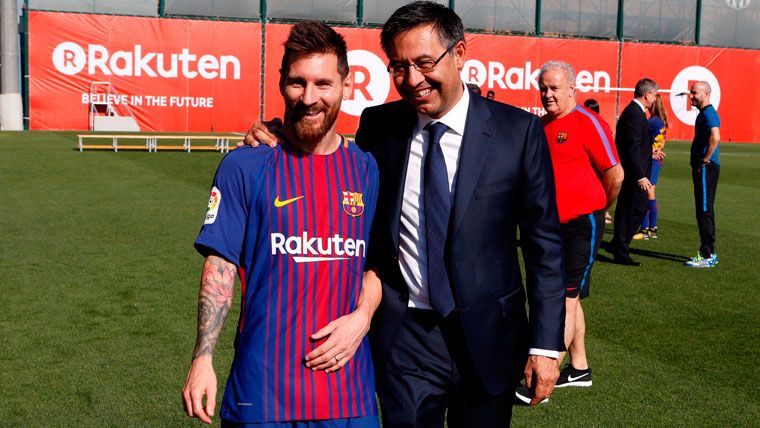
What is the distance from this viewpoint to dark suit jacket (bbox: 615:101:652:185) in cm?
1061

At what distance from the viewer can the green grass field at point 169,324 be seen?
216 inches

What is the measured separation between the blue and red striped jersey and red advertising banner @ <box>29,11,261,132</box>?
31485mm

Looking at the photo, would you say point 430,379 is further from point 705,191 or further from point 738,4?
point 738,4

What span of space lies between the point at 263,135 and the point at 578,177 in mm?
3747

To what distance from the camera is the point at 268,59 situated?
34.7 m

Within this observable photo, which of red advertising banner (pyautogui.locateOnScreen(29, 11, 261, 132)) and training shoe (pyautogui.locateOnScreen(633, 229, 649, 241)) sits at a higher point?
red advertising banner (pyautogui.locateOnScreen(29, 11, 261, 132))

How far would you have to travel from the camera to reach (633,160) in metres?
10.9

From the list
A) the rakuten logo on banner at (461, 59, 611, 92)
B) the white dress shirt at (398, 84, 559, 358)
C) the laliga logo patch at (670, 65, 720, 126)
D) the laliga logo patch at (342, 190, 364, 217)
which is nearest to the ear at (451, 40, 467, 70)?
the white dress shirt at (398, 84, 559, 358)

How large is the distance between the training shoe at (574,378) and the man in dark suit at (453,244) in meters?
2.69

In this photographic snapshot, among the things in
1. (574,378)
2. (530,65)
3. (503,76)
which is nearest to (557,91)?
(574,378)

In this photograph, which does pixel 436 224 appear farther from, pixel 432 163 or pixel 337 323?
pixel 337 323

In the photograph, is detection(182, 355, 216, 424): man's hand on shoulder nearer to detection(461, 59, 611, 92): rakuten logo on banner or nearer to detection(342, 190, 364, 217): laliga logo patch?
detection(342, 190, 364, 217): laliga logo patch

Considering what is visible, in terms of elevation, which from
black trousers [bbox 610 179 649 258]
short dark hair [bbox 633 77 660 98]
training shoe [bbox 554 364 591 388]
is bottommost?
training shoe [bbox 554 364 591 388]

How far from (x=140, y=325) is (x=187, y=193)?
9.07m
